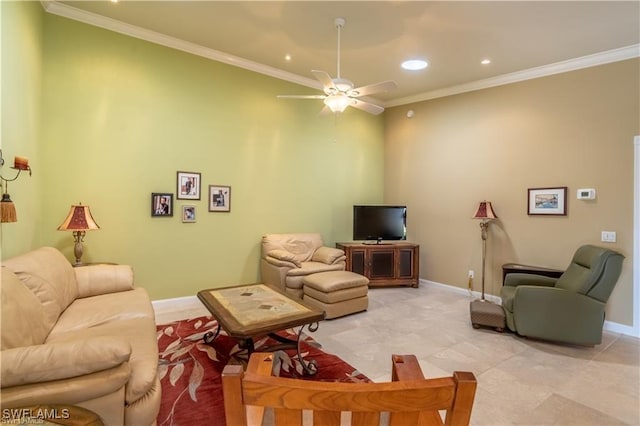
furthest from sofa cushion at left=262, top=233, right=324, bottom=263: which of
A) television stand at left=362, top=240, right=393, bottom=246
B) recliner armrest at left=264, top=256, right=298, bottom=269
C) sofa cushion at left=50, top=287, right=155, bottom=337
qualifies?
sofa cushion at left=50, top=287, right=155, bottom=337

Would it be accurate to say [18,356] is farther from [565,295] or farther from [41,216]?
[565,295]

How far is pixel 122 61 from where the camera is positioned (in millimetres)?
3773

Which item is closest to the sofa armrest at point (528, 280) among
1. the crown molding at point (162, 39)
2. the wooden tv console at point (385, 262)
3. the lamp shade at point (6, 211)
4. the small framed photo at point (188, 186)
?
the wooden tv console at point (385, 262)

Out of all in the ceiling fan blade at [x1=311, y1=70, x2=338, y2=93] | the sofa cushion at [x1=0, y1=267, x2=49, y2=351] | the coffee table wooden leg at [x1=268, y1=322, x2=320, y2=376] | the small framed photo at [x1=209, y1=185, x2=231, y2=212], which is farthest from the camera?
the small framed photo at [x1=209, y1=185, x2=231, y2=212]

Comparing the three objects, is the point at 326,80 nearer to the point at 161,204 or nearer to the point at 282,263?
the point at 282,263

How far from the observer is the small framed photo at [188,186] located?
417 centimetres

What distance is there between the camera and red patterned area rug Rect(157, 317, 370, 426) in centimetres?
209

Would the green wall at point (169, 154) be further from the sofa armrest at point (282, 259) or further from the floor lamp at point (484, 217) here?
the floor lamp at point (484, 217)

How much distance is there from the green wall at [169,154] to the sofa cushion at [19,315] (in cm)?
85

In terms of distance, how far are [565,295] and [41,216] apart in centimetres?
548

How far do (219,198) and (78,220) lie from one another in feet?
5.36

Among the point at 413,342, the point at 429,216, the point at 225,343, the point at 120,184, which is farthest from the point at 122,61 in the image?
the point at 429,216

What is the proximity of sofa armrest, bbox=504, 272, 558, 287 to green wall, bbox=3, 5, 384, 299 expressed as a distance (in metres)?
2.81

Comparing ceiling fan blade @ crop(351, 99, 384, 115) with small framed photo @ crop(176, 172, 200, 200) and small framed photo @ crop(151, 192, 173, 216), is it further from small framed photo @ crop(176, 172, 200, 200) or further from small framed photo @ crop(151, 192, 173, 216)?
small framed photo @ crop(151, 192, 173, 216)
